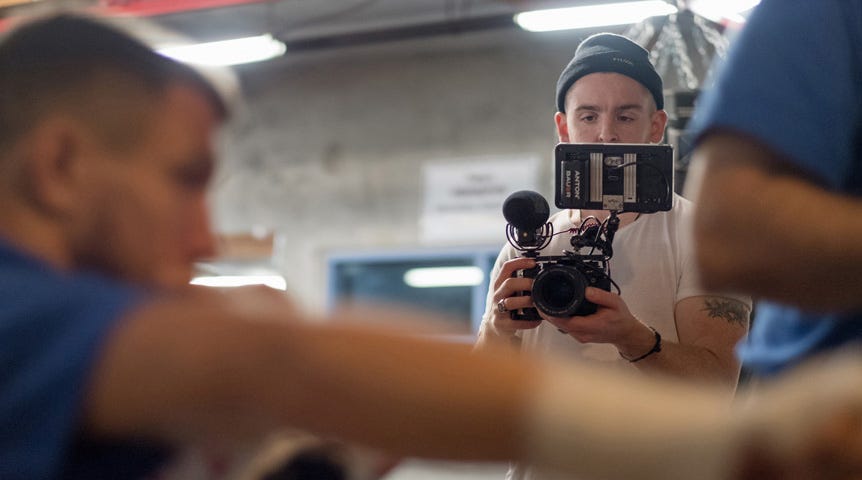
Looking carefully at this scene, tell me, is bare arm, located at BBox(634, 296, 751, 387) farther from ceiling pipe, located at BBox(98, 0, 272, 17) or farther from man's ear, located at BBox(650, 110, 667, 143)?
ceiling pipe, located at BBox(98, 0, 272, 17)

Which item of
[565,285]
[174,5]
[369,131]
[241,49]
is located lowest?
[565,285]

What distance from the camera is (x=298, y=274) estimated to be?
7.16 meters

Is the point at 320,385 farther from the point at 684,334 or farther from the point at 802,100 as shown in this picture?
the point at 684,334

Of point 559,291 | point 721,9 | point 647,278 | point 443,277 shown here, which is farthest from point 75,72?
point 443,277

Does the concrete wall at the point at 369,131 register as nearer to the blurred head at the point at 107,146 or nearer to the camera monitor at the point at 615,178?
the camera monitor at the point at 615,178

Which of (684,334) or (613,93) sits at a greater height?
(613,93)

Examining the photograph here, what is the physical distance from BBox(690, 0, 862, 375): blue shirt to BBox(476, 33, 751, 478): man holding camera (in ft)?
2.37

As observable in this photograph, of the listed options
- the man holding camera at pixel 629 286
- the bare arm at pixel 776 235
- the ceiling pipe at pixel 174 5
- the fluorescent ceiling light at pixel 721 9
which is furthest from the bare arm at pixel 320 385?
the ceiling pipe at pixel 174 5

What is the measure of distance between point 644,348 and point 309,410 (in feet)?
3.70

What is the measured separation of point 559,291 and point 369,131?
555 centimetres

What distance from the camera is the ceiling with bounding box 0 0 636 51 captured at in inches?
251

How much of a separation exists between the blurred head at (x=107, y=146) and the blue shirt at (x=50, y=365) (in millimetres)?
89

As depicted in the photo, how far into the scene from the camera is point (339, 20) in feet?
22.3

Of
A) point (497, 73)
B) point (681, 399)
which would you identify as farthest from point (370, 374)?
point (497, 73)
